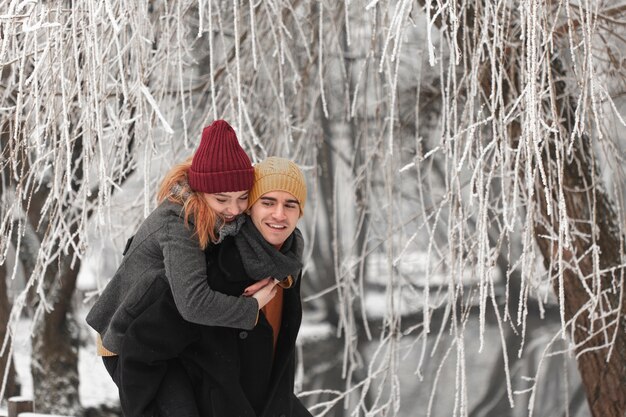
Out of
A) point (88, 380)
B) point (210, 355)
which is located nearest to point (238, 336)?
point (210, 355)

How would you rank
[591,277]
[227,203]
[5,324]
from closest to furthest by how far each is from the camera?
[227,203]
[591,277]
[5,324]

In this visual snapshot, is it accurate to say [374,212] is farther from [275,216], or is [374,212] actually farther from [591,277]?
[275,216]

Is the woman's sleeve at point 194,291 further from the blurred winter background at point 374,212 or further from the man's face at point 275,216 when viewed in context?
the blurred winter background at point 374,212

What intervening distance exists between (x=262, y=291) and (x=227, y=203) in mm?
183

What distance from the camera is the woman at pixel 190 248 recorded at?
1678 mm

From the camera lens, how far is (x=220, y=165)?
1.74m

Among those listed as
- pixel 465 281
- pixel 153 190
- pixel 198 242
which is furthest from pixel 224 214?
pixel 465 281

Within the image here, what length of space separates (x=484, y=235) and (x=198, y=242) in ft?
2.42

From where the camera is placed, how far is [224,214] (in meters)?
1.79

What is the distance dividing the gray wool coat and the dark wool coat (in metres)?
0.04

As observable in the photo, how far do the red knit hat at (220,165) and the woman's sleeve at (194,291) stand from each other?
96 millimetres

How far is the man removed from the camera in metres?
1.71

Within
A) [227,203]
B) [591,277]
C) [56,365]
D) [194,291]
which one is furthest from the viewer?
[56,365]

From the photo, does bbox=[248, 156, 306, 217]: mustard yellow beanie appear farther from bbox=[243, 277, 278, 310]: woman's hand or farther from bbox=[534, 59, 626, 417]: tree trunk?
bbox=[534, 59, 626, 417]: tree trunk
